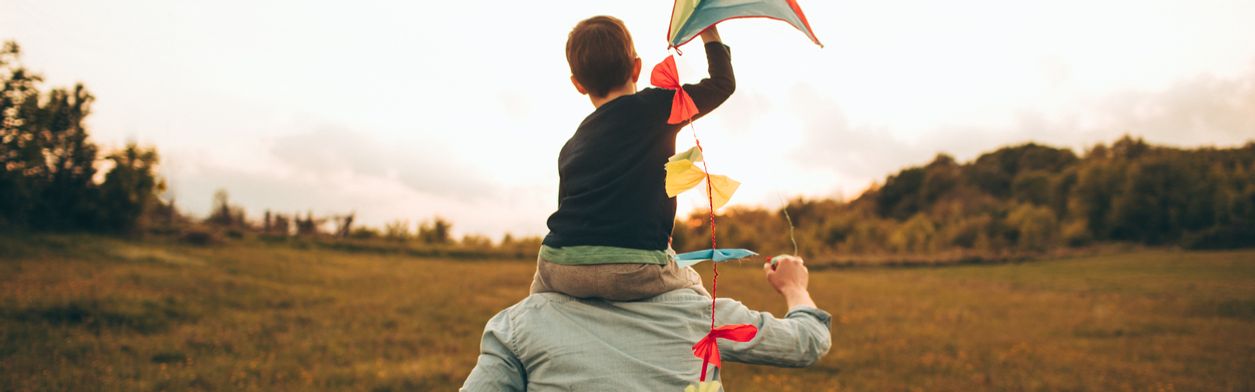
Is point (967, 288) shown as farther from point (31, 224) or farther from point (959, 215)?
point (31, 224)

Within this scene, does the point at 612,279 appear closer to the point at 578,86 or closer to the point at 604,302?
the point at 604,302

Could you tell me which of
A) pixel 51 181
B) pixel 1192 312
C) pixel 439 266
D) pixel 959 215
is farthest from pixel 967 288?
pixel 51 181

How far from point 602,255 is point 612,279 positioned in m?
0.07

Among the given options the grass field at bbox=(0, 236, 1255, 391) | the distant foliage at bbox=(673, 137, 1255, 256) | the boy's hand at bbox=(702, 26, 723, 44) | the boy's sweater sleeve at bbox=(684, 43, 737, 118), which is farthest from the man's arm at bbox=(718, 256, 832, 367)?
the distant foliage at bbox=(673, 137, 1255, 256)

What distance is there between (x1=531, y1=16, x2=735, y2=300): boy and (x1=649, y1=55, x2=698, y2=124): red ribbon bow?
8 centimetres

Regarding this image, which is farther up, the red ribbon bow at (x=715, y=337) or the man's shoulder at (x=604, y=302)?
the man's shoulder at (x=604, y=302)

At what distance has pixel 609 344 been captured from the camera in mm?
1794

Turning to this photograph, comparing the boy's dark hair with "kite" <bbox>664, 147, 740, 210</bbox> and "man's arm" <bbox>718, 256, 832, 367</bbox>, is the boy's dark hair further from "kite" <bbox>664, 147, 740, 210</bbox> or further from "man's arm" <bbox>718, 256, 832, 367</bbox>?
"man's arm" <bbox>718, 256, 832, 367</bbox>

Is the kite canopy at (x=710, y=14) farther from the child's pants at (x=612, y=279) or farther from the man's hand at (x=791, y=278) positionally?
the man's hand at (x=791, y=278)

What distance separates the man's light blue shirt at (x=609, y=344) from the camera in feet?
5.79

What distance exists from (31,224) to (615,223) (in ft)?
Answer: 62.4

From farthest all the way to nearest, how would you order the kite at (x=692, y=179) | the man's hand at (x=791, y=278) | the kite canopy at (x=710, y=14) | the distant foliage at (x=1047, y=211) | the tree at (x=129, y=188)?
the distant foliage at (x=1047, y=211) < the tree at (x=129, y=188) < the man's hand at (x=791, y=278) < the kite canopy at (x=710, y=14) < the kite at (x=692, y=179)

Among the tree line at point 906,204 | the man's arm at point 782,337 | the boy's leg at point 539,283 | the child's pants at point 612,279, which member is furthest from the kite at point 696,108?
the tree line at point 906,204

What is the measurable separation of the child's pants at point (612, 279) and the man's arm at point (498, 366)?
18 cm
